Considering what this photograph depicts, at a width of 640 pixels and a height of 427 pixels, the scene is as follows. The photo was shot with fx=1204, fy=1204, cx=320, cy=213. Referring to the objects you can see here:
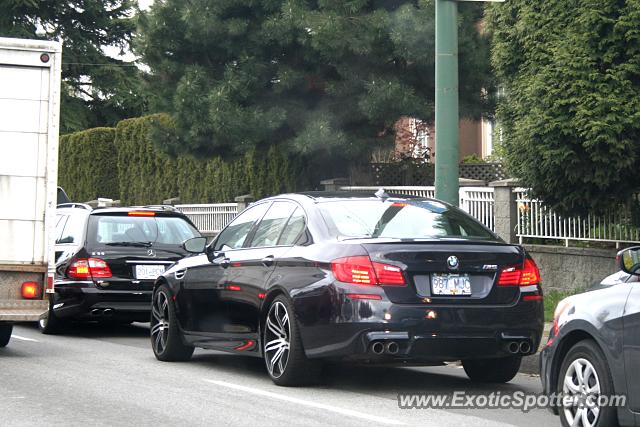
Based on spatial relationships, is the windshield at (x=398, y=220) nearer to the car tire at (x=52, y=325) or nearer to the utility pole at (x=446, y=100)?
the utility pole at (x=446, y=100)

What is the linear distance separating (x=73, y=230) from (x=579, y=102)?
6.36 metres

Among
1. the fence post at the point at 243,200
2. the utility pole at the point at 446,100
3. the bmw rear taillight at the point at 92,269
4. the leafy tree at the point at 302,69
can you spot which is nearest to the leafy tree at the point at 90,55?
the fence post at the point at 243,200

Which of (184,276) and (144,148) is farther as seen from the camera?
(144,148)

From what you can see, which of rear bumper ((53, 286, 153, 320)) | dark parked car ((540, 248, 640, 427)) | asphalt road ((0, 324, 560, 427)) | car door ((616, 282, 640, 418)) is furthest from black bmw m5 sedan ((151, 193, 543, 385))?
rear bumper ((53, 286, 153, 320))

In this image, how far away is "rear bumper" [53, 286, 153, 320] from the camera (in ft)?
46.1

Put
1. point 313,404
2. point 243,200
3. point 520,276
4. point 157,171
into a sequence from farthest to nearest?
point 157,171, point 243,200, point 520,276, point 313,404

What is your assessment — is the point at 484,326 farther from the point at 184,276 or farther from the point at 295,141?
the point at 295,141

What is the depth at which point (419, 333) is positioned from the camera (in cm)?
869

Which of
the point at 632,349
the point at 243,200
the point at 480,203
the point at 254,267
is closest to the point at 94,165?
the point at 243,200

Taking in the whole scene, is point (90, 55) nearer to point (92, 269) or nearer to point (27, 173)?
point (92, 269)

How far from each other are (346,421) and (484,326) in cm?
150

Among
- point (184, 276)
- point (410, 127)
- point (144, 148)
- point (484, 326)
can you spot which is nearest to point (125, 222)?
point (184, 276)

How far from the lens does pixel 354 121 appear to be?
22.3 meters

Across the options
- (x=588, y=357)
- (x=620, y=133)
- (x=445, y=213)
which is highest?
(x=620, y=133)
